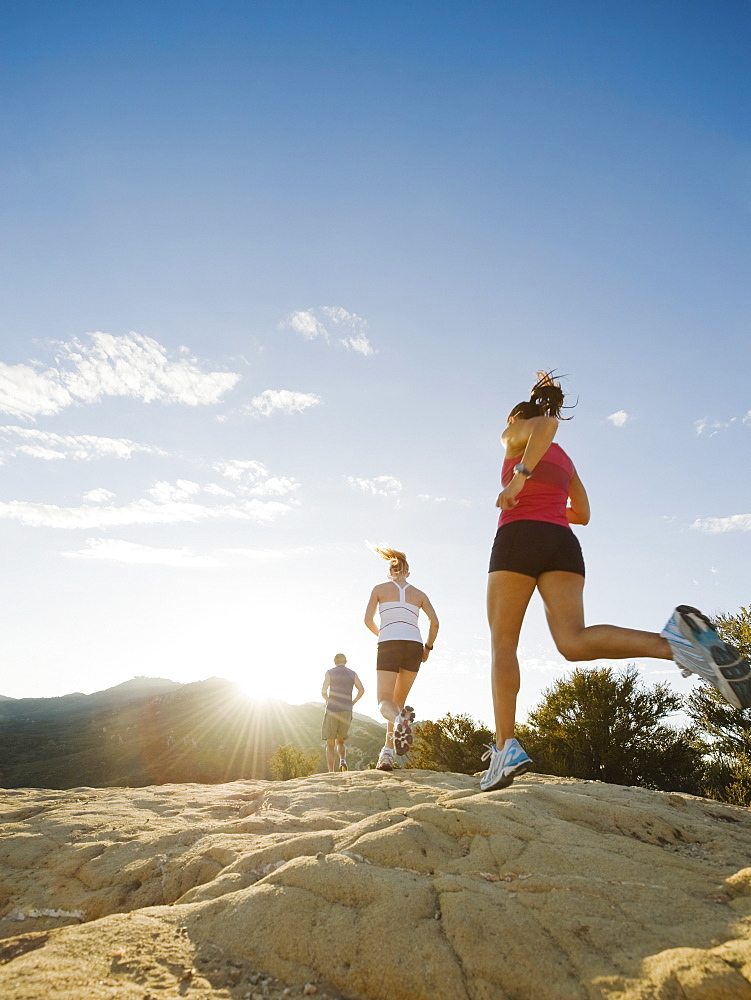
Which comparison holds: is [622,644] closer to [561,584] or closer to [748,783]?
[561,584]

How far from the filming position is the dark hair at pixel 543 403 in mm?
3564

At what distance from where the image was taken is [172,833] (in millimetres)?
2807

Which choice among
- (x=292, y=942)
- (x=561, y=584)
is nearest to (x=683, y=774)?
(x=561, y=584)

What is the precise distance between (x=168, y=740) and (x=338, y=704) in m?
83.1

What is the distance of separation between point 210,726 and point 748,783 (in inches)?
3645

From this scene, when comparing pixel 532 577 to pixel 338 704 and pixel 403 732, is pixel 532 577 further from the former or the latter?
pixel 338 704

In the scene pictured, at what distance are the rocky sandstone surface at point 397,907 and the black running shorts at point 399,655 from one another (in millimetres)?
2557

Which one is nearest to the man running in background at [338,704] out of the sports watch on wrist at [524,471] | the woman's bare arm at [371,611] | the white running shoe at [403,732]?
the woman's bare arm at [371,611]

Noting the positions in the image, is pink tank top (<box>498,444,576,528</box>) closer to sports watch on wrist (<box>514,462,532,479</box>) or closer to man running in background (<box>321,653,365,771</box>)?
sports watch on wrist (<box>514,462,532,479</box>)

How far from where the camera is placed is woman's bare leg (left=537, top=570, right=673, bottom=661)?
8.79 feet

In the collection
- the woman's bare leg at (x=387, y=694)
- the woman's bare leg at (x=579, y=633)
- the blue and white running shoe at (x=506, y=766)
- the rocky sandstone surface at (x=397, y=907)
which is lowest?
the rocky sandstone surface at (x=397, y=907)

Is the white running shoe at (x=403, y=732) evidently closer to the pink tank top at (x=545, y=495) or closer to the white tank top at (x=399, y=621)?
the white tank top at (x=399, y=621)

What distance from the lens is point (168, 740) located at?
263 feet

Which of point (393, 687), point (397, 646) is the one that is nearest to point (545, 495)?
point (397, 646)
